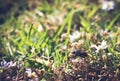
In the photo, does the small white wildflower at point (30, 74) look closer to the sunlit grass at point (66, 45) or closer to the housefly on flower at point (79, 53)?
the sunlit grass at point (66, 45)

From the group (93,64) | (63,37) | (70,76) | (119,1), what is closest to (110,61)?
(93,64)

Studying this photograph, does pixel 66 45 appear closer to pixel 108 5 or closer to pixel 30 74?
pixel 30 74

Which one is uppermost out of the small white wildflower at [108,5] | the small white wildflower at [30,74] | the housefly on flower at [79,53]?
the small white wildflower at [108,5]

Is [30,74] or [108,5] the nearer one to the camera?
[30,74]

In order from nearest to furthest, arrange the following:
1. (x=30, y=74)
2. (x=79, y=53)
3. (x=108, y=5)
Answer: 1. (x=30, y=74)
2. (x=79, y=53)
3. (x=108, y=5)

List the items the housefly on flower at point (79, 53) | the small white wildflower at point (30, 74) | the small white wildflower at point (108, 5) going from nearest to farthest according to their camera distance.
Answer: the small white wildflower at point (30, 74) < the housefly on flower at point (79, 53) < the small white wildflower at point (108, 5)

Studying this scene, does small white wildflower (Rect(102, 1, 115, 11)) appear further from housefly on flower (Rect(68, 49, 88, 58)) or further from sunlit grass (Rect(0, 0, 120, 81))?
housefly on flower (Rect(68, 49, 88, 58))

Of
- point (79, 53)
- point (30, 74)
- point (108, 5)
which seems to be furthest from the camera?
point (108, 5)

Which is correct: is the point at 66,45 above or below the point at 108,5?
below

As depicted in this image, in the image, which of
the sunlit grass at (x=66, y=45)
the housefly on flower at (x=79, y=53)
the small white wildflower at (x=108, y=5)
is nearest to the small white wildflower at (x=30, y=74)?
the sunlit grass at (x=66, y=45)

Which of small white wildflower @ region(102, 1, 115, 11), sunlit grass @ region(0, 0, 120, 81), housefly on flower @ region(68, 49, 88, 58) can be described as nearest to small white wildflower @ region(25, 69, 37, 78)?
sunlit grass @ region(0, 0, 120, 81)

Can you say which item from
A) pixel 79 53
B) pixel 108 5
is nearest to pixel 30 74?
pixel 79 53
